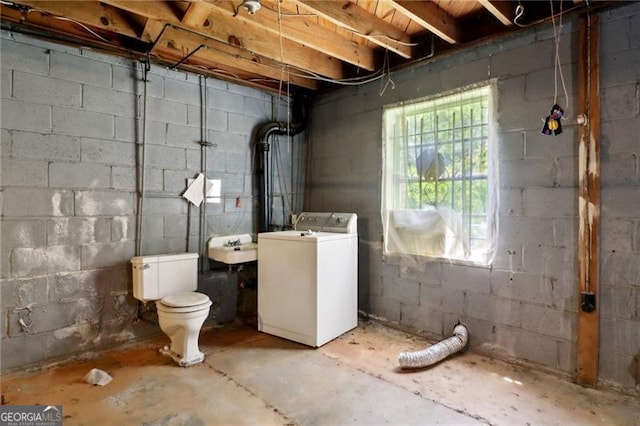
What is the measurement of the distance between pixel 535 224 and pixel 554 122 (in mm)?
699

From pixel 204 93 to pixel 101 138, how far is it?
1011mm

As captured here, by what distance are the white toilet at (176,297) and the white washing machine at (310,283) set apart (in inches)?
25.0

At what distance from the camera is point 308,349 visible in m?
2.88

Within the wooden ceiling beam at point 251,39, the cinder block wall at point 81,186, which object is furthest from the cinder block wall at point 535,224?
the cinder block wall at point 81,186

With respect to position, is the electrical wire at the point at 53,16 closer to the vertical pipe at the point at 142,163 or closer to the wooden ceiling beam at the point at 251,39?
the vertical pipe at the point at 142,163

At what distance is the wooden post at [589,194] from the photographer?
7.21 feet

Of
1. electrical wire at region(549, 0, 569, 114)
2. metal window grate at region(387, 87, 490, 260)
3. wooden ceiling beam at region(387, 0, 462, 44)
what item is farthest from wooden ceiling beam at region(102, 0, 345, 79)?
electrical wire at region(549, 0, 569, 114)

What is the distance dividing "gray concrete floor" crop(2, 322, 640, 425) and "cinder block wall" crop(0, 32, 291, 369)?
330 millimetres

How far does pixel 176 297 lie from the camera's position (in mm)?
2713

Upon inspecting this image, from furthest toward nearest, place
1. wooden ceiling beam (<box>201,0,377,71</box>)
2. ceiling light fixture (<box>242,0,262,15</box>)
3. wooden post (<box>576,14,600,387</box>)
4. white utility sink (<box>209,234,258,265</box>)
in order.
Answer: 1. white utility sink (<box>209,234,258,265</box>)
2. wooden ceiling beam (<box>201,0,377,71</box>)
3. wooden post (<box>576,14,600,387</box>)
4. ceiling light fixture (<box>242,0,262,15</box>)

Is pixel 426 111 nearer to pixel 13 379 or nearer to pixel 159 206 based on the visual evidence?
pixel 159 206

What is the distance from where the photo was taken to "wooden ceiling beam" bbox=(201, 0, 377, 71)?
7.54ft

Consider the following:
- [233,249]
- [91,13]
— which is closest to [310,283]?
[233,249]

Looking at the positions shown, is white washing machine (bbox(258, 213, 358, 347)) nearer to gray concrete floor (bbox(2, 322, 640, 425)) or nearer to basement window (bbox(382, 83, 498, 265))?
gray concrete floor (bbox(2, 322, 640, 425))
